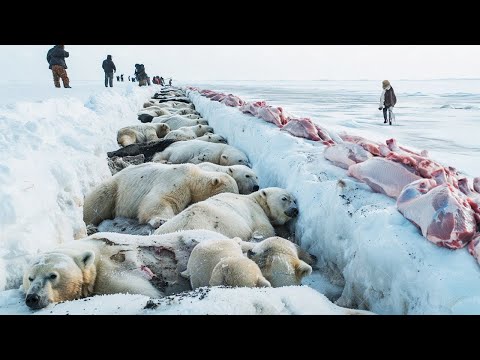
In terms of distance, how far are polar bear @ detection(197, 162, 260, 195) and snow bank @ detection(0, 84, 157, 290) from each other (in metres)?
1.49

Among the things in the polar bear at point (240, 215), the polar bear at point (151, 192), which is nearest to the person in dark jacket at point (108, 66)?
the polar bear at point (151, 192)

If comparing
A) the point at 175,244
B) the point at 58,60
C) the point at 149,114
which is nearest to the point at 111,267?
the point at 175,244

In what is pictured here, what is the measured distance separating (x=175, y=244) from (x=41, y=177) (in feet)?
4.52

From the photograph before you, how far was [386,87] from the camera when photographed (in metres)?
13.3

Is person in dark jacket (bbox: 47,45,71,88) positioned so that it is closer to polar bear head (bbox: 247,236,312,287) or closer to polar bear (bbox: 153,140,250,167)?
polar bear (bbox: 153,140,250,167)

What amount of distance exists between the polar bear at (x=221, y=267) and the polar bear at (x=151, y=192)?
1682 millimetres

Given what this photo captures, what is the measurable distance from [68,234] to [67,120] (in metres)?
3.08

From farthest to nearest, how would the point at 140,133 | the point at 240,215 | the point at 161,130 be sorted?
the point at 161,130, the point at 140,133, the point at 240,215

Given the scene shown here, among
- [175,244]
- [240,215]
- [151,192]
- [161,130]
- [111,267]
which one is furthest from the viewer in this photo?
[161,130]

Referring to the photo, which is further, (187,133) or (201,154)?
(187,133)

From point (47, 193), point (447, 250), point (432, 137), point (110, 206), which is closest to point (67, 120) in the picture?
point (110, 206)

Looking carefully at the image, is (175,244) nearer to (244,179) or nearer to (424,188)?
(424,188)

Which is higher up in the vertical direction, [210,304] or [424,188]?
[424,188]

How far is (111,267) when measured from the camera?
315cm
